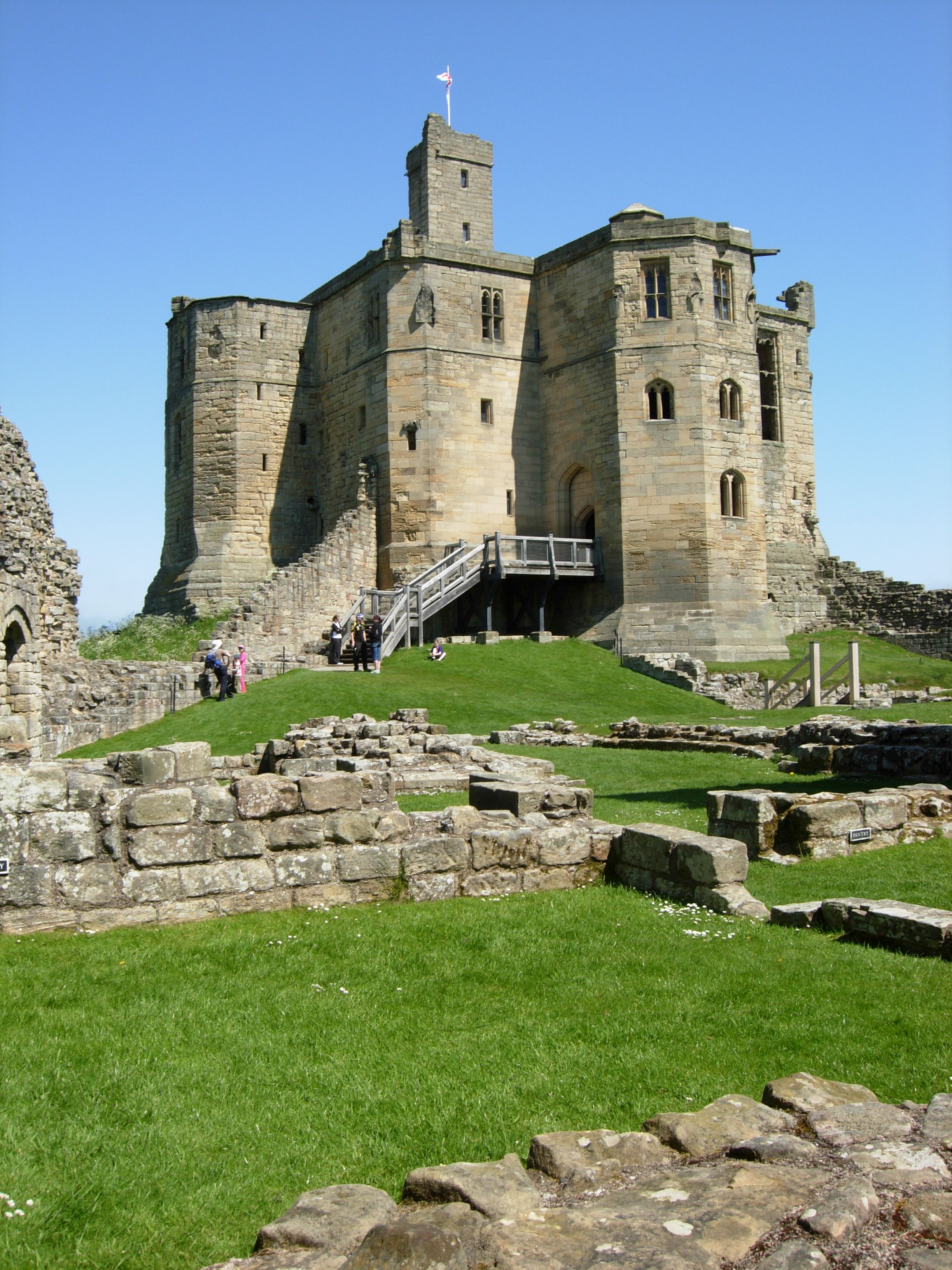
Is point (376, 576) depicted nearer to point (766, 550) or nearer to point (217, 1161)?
point (766, 550)

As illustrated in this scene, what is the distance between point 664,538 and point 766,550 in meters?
8.53

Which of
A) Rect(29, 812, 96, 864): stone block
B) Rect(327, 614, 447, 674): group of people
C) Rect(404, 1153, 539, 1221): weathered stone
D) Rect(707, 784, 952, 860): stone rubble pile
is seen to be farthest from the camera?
Rect(327, 614, 447, 674): group of people

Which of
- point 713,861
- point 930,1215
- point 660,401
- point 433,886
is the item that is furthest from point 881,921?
point 660,401

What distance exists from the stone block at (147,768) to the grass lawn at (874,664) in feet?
78.2

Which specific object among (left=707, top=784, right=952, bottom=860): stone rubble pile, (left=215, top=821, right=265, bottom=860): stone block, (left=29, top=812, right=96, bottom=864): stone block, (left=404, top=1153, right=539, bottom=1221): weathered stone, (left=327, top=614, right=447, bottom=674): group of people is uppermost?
(left=327, top=614, right=447, bottom=674): group of people

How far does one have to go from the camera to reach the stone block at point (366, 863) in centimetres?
819

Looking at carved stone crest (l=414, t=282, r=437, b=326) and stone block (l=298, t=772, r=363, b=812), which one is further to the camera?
carved stone crest (l=414, t=282, r=437, b=326)

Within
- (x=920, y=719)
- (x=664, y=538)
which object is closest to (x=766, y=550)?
(x=664, y=538)

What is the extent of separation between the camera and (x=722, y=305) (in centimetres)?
3597

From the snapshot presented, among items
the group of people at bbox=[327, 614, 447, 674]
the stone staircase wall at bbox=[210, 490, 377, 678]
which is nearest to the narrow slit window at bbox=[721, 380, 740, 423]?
the stone staircase wall at bbox=[210, 490, 377, 678]

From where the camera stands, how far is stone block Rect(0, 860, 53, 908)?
7.07 m

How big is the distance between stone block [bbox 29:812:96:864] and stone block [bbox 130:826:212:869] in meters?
0.29

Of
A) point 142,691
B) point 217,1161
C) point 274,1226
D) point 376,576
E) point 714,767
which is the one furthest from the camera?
point 376,576

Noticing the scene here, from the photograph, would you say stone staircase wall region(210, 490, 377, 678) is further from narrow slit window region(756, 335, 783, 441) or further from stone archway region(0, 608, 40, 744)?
narrow slit window region(756, 335, 783, 441)
